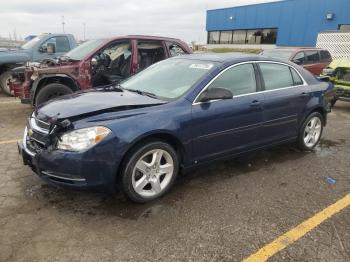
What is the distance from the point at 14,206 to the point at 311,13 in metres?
31.5

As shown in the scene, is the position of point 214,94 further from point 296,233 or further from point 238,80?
point 296,233

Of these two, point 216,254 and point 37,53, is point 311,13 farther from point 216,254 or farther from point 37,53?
point 216,254

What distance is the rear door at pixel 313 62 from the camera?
11.5m

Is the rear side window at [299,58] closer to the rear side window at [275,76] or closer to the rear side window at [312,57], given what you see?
the rear side window at [312,57]

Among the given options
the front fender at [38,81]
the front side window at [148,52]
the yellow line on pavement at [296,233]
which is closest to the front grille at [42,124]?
the yellow line on pavement at [296,233]

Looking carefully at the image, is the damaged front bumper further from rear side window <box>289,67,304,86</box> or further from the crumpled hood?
the crumpled hood

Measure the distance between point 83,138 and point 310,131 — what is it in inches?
148

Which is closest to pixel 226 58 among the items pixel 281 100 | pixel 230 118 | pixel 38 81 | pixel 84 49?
pixel 230 118

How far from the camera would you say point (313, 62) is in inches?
463

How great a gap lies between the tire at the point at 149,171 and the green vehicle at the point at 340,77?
6.28 meters

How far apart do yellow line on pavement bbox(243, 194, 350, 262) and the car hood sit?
1767 mm

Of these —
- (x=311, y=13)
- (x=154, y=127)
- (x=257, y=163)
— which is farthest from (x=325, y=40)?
(x=154, y=127)

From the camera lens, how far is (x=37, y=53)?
10.3m

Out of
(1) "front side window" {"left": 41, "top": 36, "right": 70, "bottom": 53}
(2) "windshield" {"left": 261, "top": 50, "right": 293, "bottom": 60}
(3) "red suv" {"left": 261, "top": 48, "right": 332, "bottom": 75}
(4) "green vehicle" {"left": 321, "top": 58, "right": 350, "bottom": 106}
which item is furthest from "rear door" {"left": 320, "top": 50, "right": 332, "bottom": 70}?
(1) "front side window" {"left": 41, "top": 36, "right": 70, "bottom": 53}
